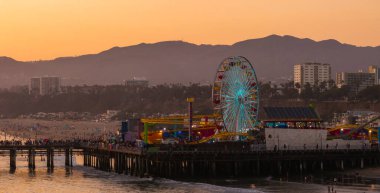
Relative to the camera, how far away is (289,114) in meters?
105

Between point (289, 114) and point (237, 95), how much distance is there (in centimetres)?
739

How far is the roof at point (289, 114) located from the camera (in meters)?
104

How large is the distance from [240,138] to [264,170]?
9848mm

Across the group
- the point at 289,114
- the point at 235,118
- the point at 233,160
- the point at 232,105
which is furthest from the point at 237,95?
the point at 233,160

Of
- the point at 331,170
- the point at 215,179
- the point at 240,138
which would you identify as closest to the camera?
the point at 215,179

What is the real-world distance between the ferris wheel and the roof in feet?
6.24

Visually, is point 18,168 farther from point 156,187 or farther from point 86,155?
point 156,187

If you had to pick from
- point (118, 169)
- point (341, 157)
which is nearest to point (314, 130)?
point (341, 157)

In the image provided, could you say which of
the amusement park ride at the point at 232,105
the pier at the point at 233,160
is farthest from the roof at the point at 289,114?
the pier at the point at 233,160

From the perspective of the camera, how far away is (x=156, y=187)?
279ft

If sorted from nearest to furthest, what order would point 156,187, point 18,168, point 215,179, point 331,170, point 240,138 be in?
point 156,187 → point 215,179 → point 331,170 → point 240,138 → point 18,168

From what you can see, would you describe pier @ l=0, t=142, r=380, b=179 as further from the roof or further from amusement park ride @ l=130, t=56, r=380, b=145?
the roof

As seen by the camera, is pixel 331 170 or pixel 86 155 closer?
pixel 331 170

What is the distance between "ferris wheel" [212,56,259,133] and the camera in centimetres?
10744
